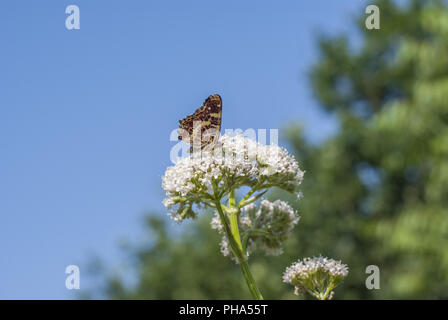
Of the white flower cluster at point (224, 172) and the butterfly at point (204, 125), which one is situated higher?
the butterfly at point (204, 125)

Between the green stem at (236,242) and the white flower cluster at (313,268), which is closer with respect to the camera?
the green stem at (236,242)

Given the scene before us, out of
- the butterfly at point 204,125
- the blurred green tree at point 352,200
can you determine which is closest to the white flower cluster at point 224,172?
the butterfly at point 204,125

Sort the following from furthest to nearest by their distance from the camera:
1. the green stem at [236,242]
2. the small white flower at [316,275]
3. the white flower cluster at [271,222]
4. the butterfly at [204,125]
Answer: the white flower cluster at [271,222] → the butterfly at [204,125] → the small white flower at [316,275] → the green stem at [236,242]

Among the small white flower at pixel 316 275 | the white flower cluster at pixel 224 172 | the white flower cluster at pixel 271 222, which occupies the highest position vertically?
the white flower cluster at pixel 224 172

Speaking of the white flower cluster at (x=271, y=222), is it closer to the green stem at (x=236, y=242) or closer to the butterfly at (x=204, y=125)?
the green stem at (x=236, y=242)

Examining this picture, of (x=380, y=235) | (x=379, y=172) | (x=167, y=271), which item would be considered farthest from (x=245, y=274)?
(x=379, y=172)

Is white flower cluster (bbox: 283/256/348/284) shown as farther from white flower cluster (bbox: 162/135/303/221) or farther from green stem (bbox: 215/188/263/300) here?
white flower cluster (bbox: 162/135/303/221)

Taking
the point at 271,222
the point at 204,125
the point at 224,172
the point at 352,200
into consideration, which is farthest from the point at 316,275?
the point at 352,200
